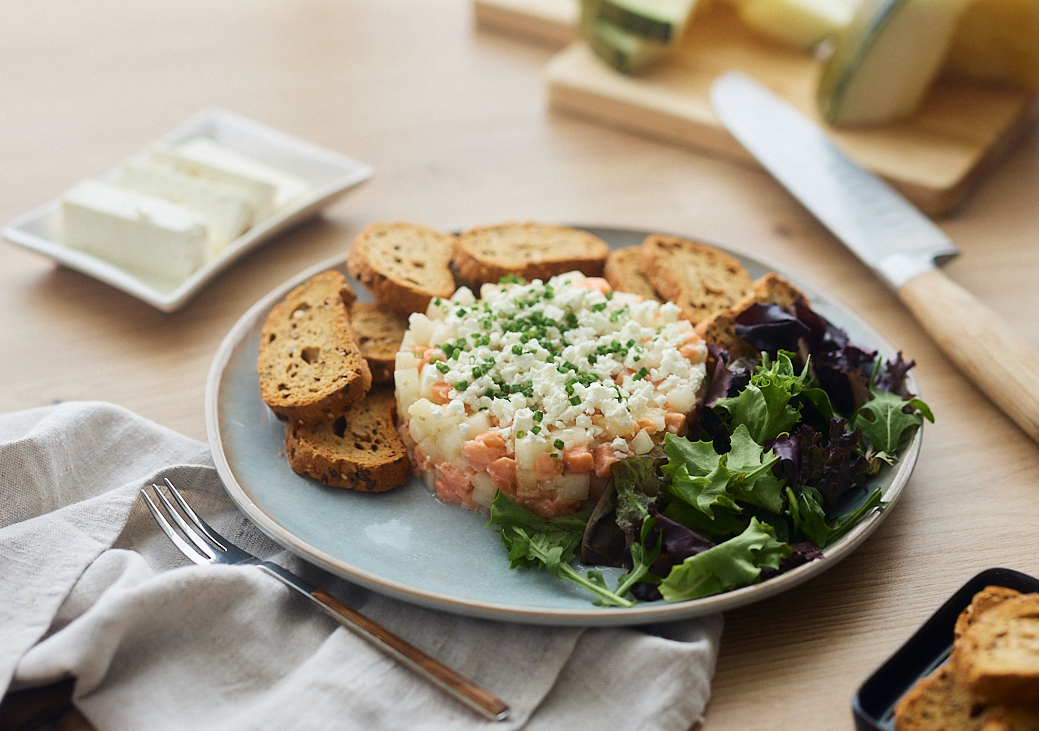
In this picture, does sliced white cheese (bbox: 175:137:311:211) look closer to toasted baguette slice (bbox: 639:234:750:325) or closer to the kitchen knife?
toasted baguette slice (bbox: 639:234:750:325)

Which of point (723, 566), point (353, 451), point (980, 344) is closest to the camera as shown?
point (723, 566)

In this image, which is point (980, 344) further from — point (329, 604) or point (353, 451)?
point (329, 604)

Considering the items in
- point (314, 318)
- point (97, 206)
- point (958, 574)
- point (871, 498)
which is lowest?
point (97, 206)

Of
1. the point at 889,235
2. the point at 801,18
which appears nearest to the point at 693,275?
the point at 889,235

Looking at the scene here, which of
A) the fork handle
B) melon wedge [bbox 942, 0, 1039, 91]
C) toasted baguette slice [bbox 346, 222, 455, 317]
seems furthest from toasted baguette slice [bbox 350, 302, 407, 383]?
melon wedge [bbox 942, 0, 1039, 91]

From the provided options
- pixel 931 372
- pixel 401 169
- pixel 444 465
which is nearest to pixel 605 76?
pixel 401 169

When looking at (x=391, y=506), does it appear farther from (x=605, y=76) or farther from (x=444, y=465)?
(x=605, y=76)

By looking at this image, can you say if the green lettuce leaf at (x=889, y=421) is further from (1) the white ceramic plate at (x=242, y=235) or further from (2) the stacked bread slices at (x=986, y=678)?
(1) the white ceramic plate at (x=242, y=235)
